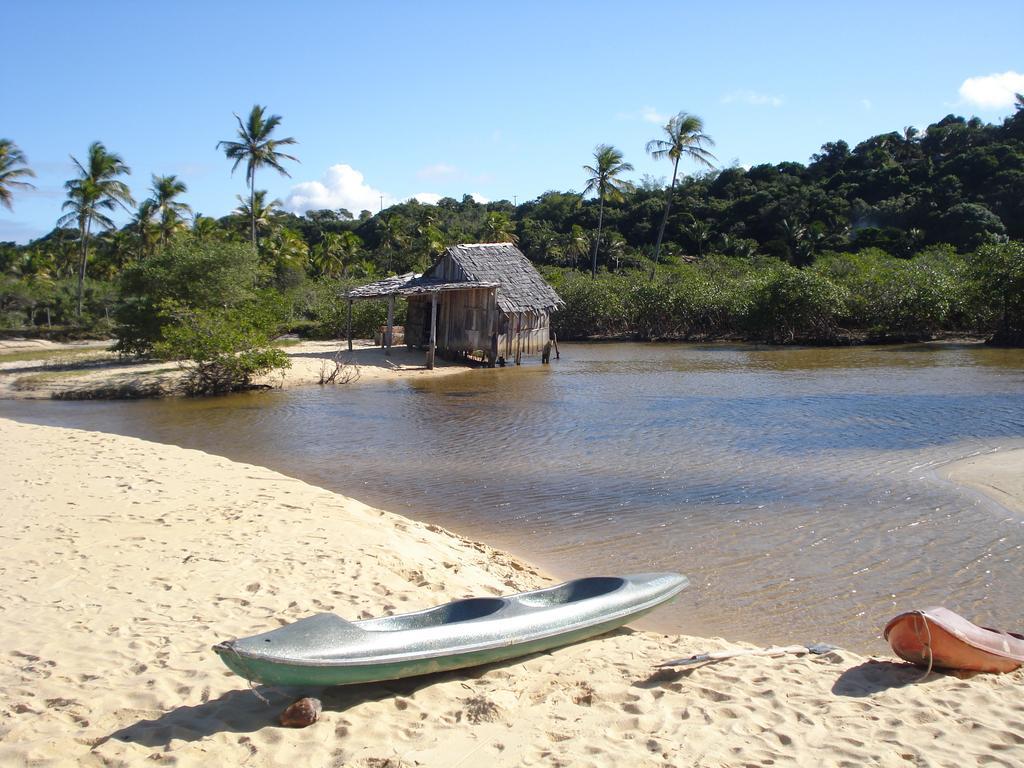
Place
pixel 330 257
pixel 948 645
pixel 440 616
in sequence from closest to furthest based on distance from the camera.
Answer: pixel 948 645
pixel 440 616
pixel 330 257

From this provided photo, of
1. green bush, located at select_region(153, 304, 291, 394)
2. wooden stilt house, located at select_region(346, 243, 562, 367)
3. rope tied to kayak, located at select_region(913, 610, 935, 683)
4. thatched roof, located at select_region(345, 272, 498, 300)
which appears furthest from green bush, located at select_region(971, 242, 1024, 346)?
rope tied to kayak, located at select_region(913, 610, 935, 683)

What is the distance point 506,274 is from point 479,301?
1699 millimetres

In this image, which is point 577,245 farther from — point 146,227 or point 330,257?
point 146,227

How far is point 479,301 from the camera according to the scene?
25.9 metres

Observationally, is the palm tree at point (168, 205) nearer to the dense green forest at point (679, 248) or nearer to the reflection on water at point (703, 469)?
the dense green forest at point (679, 248)

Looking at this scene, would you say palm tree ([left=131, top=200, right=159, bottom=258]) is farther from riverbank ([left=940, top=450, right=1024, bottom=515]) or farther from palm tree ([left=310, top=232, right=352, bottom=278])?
riverbank ([left=940, top=450, right=1024, bottom=515])

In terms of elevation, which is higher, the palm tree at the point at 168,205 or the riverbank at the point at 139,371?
the palm tree at the point at 168,205

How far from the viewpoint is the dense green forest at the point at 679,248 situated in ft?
105

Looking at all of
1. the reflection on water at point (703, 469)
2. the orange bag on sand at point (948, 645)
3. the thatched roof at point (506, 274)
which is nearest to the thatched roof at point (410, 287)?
the thatched roof at point (506, 274)

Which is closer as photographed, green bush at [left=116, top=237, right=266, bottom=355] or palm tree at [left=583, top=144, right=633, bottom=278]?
green bush at [left=116, top=237, right=266, bottom=355]

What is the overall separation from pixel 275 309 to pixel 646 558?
57.0 feet

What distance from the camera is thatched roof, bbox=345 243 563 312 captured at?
2519 cm

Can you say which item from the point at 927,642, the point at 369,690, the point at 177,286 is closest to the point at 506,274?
the point at 177,286

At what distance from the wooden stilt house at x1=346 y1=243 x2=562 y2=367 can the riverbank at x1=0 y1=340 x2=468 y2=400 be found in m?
1.11
